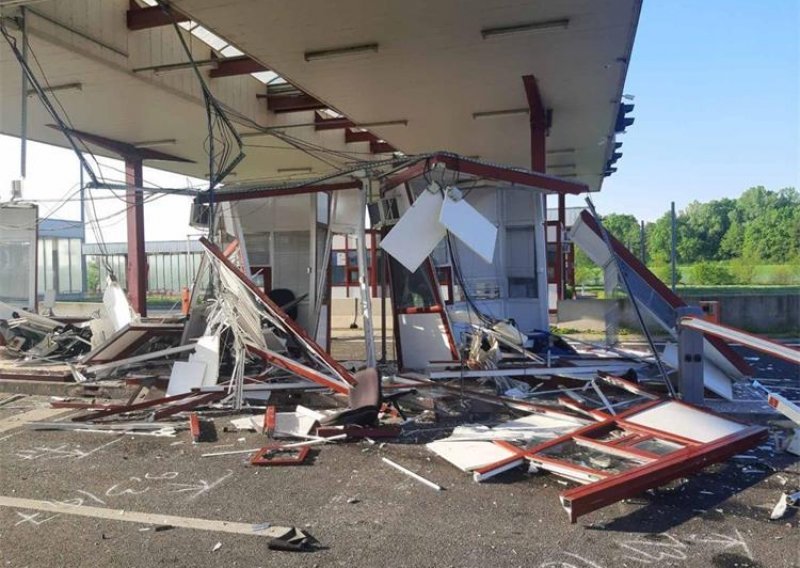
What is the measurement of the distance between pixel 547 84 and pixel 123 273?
26070 millimetres

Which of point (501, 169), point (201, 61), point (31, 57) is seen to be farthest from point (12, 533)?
point (201, 61)

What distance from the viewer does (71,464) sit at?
5180mm

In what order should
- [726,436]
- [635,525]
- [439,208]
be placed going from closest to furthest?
[635,525], [726,436], [439,208]

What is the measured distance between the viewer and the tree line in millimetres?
29203

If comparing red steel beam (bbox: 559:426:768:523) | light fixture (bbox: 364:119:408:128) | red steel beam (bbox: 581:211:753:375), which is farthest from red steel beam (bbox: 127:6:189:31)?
red steel beam (bbox: 559:426:768:523)

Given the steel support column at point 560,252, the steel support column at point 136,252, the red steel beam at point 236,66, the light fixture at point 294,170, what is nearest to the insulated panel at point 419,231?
the red steel beam at point 236,66

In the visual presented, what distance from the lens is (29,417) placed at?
696cm

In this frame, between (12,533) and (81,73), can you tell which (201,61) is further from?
(12,533)

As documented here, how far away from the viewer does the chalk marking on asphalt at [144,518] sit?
12.4 feet

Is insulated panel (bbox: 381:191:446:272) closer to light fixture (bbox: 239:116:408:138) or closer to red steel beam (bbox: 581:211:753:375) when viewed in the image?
red steel beam (bbox: 581:211:753:375)

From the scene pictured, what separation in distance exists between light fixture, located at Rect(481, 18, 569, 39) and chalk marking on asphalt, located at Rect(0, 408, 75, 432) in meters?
7.43

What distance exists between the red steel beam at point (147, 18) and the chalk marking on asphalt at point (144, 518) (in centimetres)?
738

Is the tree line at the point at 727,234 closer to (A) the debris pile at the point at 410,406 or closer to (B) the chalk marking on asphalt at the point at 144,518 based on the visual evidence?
(A) the debris pile at the point at 410,406

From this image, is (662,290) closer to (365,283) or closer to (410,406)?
(410,406)
